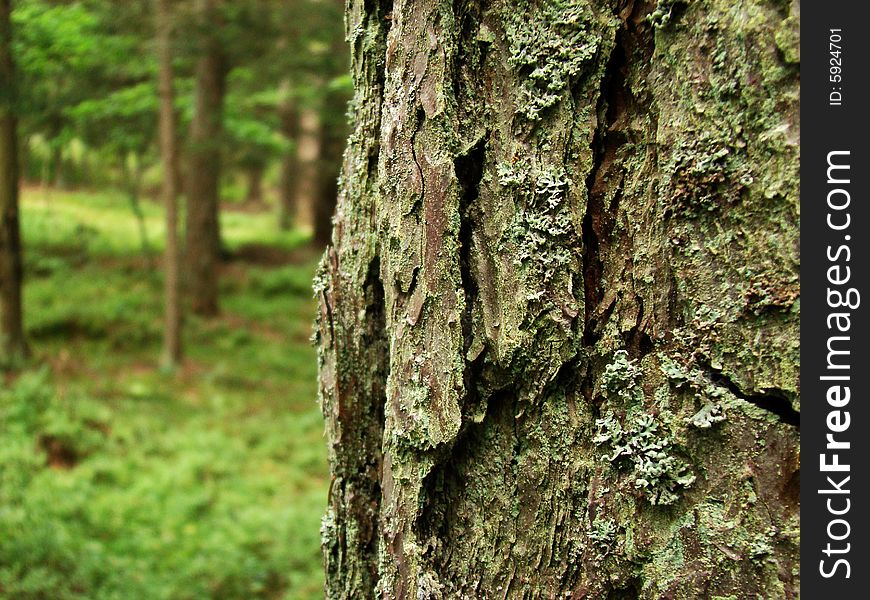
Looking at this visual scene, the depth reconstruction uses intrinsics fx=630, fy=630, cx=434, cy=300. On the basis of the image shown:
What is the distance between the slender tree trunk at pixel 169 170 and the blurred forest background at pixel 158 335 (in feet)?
0.10

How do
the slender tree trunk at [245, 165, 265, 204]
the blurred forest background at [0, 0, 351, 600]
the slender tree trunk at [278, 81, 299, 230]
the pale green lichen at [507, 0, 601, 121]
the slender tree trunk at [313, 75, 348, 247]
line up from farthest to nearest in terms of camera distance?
the slender tree trunk at [245, 165, 265, 204] → the slender tree trunk at [278, 81, 299, 230] → the slender tree trunk at [313, 75, 348, 247] → the blurred forest background at [0, 0, 351, 600] → the pale green lichen at [507, 0, 601, 121]

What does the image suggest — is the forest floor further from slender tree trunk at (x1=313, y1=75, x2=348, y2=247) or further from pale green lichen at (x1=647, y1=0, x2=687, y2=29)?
pale green lichen at (x1=647, y1=0, x2=687, y2=29)

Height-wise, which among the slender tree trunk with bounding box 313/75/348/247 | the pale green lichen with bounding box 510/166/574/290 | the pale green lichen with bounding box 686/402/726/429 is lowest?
the pale green lichen with bounding box 686/402/726/429

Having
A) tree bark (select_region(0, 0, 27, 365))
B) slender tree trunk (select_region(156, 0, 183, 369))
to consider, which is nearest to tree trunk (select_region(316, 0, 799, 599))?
slender tree trunk (select_region(156, 0, 183, 369))

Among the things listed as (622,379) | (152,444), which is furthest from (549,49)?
(152,444)

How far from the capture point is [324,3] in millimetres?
9500

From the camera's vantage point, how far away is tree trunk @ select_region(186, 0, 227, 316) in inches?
441

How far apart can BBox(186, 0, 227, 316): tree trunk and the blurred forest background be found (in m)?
0.04

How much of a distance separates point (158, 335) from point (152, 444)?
403 centimetres

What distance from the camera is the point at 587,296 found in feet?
4.17

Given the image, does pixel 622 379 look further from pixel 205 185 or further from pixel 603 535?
pixel 205 185

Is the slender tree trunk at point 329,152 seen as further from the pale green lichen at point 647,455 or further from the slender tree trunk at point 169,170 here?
the pale green lichen at point 647,455

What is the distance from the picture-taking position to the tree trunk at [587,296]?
1067 millimetres
